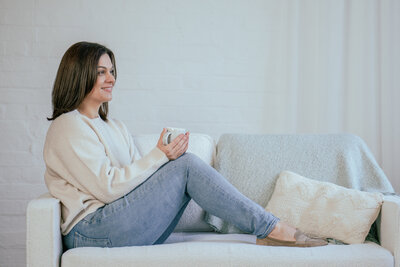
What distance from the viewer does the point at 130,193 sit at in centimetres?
169

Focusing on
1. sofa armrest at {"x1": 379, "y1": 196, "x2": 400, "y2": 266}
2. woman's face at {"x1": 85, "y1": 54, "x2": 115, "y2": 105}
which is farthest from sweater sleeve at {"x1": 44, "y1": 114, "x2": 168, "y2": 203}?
sofa armrest at {"x1": 379, "y1": 196, "x2": 400, "y2": 266}

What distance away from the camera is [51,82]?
2.56 m

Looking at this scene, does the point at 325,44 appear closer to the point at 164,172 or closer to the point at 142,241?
the point at 164,172

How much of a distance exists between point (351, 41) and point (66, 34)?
5.44 feet

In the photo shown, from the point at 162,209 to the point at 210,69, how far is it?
47.3 inches

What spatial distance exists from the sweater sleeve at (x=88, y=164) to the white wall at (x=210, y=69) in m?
0.91

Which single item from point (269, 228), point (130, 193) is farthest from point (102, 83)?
point (269, 228)

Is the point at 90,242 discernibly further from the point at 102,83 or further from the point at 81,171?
the point at 102,83

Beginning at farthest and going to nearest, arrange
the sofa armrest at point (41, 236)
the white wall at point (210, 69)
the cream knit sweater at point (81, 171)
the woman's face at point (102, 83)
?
1. the white wall at point (210, 69)
2. the woman's face at point (102, 83)
3. the cream knit sweater at point (81, 171)
4. the sofa armrest at point (41, 236)

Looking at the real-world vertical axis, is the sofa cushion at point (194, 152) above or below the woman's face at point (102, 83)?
below

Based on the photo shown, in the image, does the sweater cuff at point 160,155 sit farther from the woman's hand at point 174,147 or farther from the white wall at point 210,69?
the white wall at point 210,69

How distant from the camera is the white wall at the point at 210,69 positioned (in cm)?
255

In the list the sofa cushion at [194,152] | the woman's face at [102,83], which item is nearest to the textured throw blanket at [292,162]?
the sofa cushion at [194,152]

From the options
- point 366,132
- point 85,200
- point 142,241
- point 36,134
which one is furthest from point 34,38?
point 366,132
